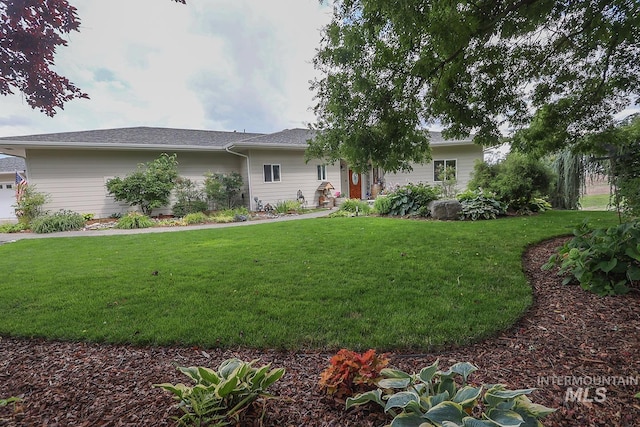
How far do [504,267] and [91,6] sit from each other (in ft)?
18.0

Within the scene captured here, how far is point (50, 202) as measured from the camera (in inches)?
401

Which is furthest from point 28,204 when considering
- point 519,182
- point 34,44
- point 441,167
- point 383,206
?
point 441,167

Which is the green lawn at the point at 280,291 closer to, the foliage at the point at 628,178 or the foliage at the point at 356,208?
the foliage at the point at 628,178

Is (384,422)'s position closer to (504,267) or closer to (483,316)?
(483,316)

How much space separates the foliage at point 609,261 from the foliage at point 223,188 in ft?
35.9

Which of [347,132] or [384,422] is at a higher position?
[347,132]

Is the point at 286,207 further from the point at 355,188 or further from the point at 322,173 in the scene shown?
the point at 355,188

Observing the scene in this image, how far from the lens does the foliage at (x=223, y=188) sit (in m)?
11.7

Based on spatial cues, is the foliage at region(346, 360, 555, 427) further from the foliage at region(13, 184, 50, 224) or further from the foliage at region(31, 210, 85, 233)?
the foliage at region(13, 184, 50, 224)

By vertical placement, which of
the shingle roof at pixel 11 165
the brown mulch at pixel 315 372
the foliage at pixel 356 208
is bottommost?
the brown mulch at pixel 315 372

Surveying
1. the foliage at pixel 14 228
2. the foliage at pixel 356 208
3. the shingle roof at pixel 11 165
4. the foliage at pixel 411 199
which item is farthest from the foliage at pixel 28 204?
the foliage at pixel 411 199

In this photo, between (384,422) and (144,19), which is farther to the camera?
(144,19)

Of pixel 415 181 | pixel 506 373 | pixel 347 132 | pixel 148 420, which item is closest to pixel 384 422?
pixel 506 373

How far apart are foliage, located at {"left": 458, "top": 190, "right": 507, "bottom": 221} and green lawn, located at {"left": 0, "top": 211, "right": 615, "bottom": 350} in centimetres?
189
